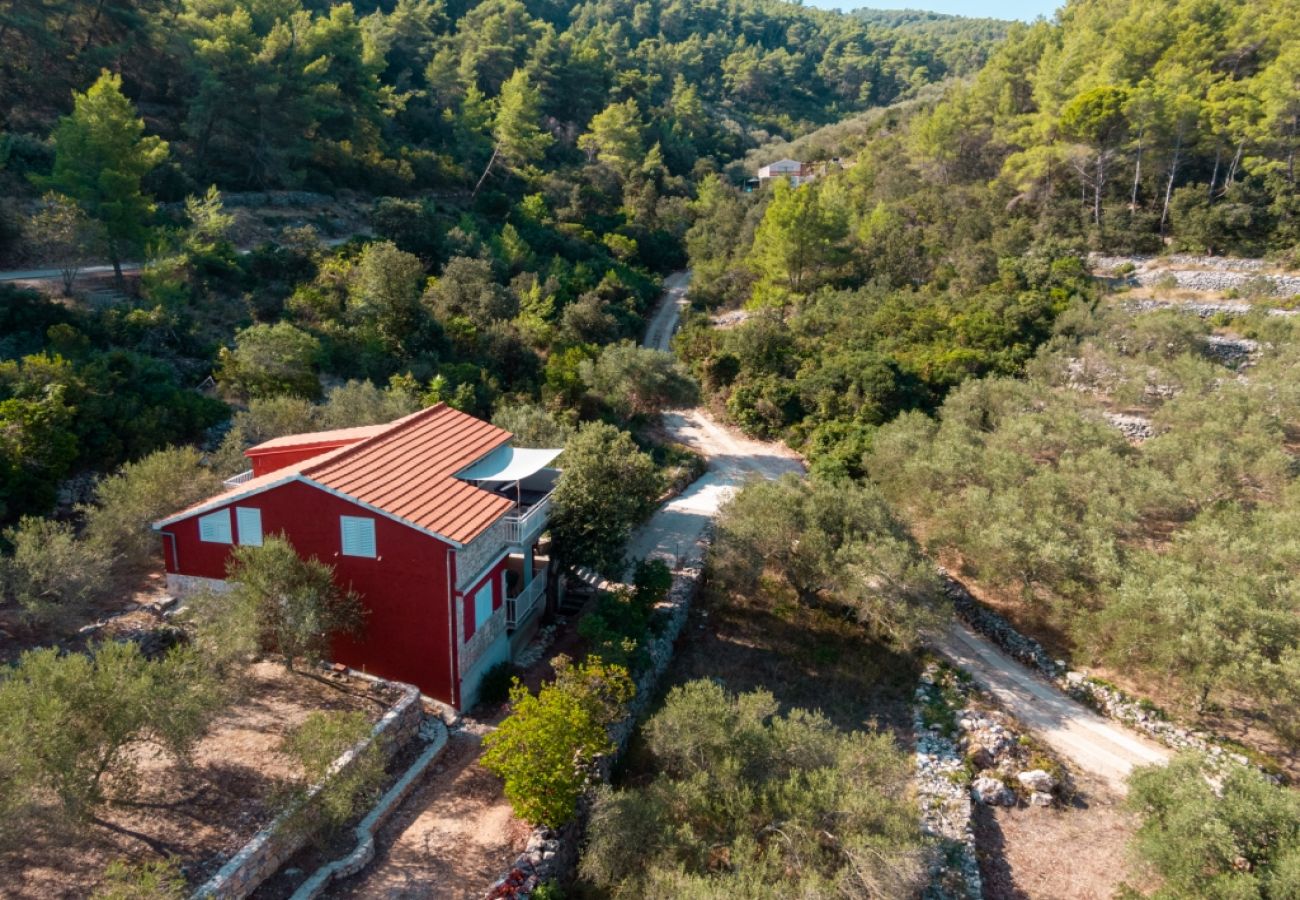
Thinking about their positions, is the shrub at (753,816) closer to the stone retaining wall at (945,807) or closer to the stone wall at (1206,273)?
the stone retaining wall at (945,807)

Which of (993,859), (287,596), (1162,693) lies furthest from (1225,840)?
(287,596)

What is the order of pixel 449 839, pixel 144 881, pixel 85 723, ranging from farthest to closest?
1. pixel 449 839
2. pixel 85 723
3. pixel 144 881

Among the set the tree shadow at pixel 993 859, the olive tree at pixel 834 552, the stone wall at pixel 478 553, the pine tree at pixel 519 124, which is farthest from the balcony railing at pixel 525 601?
the pine tree at pixel 519 124

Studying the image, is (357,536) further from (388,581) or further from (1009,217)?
(1009,217)

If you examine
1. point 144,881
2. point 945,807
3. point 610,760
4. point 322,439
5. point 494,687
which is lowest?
point 945,807

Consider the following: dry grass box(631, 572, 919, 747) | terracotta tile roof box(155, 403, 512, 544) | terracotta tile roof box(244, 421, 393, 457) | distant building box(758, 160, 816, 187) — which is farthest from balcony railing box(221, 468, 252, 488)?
distant building box(758, 160, 816, 187)

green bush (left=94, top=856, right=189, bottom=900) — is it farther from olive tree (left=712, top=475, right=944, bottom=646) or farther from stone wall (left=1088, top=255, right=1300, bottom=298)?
stone wall (left=1088, top=255, right=1300, bottom=298)
